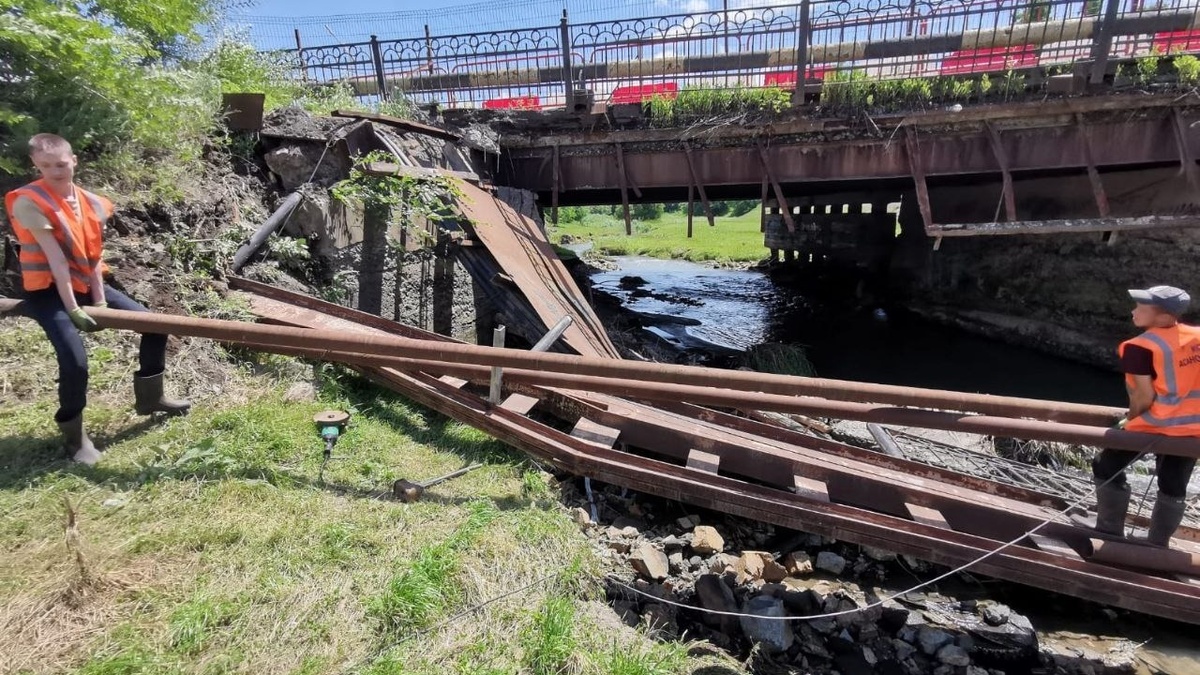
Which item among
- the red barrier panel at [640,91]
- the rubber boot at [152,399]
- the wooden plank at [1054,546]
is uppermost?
the red barrier panel at [640,91]

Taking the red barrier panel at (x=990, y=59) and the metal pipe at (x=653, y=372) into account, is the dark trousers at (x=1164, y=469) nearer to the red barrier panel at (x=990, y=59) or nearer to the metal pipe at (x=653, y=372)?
the metal pipe at (x=653, y=372)

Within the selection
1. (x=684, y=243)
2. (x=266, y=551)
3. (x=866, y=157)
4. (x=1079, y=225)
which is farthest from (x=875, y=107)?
(x=684, y=243)

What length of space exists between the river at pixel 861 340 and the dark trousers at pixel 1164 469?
6899 millimetres

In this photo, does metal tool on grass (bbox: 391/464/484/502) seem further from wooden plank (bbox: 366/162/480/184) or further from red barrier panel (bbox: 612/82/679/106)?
red barrier panel (bbox: 612/82/679/106)

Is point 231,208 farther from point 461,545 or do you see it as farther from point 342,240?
point 461,545

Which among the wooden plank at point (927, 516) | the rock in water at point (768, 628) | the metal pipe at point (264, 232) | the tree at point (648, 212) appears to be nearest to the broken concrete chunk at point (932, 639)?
the wooden plank at point (927, 516)

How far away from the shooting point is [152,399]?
352cm

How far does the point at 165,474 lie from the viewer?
3.07 m

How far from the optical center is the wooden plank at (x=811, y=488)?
11.5 ft

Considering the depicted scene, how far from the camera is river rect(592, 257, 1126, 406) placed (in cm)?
974

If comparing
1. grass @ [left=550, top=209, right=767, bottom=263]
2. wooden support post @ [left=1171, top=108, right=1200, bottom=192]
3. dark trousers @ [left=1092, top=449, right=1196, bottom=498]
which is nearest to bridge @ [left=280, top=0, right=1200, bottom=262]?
wooden support post @ [left=1171, top=108, right=1200, bottom=192]

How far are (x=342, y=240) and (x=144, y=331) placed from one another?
2.61 metres

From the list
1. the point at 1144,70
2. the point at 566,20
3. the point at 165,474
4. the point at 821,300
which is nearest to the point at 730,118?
the point at 566,20

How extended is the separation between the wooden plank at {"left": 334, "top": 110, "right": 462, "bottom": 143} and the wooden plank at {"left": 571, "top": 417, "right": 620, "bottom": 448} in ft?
14.2
